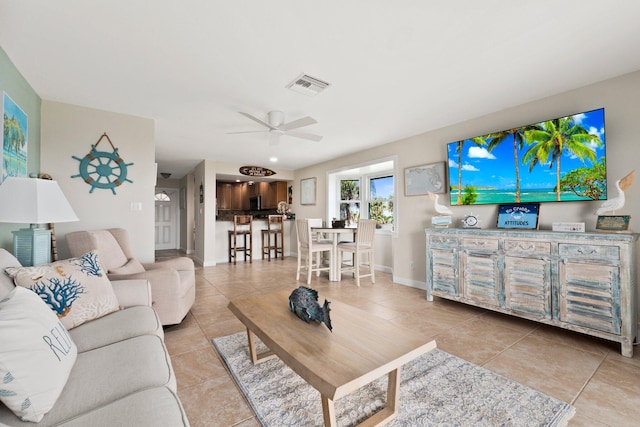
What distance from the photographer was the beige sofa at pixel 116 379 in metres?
0.85

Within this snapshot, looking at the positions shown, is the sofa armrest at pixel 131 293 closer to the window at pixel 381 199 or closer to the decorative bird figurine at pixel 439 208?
the decorative bird figurine at pixel 439 208

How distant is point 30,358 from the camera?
0.91 meters

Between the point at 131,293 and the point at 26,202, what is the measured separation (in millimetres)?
837

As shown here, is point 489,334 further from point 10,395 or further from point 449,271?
point 10,395

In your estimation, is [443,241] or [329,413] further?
[443,241]

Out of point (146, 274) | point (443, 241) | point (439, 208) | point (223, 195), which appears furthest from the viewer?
point (223, 195)

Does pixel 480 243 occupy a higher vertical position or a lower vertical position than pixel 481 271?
higher

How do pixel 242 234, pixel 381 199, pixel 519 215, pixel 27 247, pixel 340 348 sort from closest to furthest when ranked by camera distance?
pixel 340 348
pixel 27 247
pixel 519 215
pixel 381 199
pixel 242 234

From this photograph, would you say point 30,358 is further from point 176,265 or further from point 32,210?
point 176,265

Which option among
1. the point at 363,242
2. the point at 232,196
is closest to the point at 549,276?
the point at 363,242

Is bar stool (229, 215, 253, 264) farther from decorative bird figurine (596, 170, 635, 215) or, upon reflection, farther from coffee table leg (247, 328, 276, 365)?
decorative bird figurine (596, 170, 635, 215)

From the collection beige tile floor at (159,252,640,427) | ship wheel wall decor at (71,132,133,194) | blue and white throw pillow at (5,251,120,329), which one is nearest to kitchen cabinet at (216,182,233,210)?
beige tile floor at (159,252,640,427)

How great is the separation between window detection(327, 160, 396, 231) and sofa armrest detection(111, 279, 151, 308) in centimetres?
413

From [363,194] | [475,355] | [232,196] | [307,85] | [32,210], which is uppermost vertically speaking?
[307,85]
